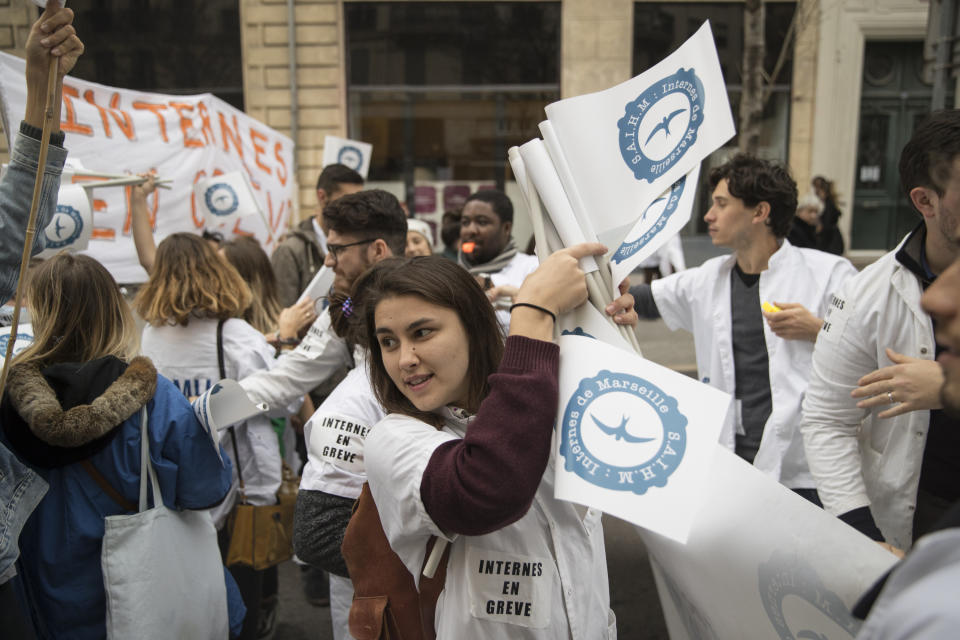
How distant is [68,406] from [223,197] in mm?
3332

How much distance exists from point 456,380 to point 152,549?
3.99ft

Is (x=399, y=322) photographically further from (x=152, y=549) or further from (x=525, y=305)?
(x=152, y=549)

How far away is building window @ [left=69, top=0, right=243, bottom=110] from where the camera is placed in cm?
1224

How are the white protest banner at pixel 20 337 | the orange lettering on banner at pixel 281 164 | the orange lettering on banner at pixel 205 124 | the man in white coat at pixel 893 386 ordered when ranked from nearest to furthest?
1. the man in white coat at pixel 893 386
2. the white protest banner at pixel 20 337
3. the orange lettering on banner at pixel 205 124
4. the orange lettering on banner at pixel 281 164

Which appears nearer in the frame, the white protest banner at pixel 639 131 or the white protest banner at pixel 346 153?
the white protest banner at pixel 639 131

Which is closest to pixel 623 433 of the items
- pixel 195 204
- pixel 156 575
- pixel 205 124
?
pixel 156 575

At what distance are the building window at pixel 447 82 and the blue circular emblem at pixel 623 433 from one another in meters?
11.8

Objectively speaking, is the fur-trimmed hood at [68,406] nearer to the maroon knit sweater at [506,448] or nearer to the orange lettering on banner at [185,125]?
the maroon knit sweater at [506,448]

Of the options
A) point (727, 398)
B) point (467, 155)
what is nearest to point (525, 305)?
point (727, 398)

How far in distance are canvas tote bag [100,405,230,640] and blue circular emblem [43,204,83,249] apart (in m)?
1.96

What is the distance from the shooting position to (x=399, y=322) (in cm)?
150

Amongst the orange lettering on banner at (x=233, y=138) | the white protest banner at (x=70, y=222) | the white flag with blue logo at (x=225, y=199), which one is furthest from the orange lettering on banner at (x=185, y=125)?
the white protest banner at (x=70, y=222)

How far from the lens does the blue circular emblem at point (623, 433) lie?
3.78ft

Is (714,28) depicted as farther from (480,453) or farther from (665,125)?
(480,453)
